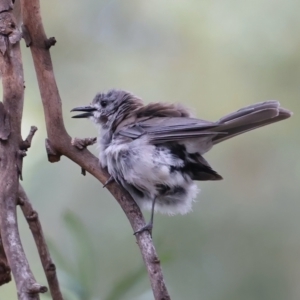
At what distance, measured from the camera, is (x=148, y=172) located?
4.48 ft

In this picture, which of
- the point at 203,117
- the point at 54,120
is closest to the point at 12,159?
the point at 54,120

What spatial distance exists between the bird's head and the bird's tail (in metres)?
0.34

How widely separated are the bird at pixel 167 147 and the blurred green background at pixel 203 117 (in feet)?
1.77

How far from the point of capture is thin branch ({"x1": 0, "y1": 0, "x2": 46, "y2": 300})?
0.92m

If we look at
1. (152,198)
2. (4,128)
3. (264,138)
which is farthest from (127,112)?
(264,138)

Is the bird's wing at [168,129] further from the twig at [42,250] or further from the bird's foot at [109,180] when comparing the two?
the twig at [42,250]

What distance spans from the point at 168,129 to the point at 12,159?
1.39 ft

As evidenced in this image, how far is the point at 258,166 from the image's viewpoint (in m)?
2.14

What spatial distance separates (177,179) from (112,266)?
0.71 metres

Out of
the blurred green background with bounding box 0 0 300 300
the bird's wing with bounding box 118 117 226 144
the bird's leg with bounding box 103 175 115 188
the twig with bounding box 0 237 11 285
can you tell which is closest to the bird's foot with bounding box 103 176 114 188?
the bird's leg with bounding box 103 175 115 188

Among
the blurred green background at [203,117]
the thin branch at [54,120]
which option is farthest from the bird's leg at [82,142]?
the blurred green background at [203,117]

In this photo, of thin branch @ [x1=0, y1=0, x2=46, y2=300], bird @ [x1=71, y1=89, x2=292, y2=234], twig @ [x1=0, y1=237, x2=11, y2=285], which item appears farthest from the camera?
bird @ [x1=71, y1=89, x2=292, y2=234]

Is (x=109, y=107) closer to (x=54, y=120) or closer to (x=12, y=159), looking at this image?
(x=54, y=120)

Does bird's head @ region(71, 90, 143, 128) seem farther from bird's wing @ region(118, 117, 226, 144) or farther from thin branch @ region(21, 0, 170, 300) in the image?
thin branch @ region(21, 0, 170, 300)
